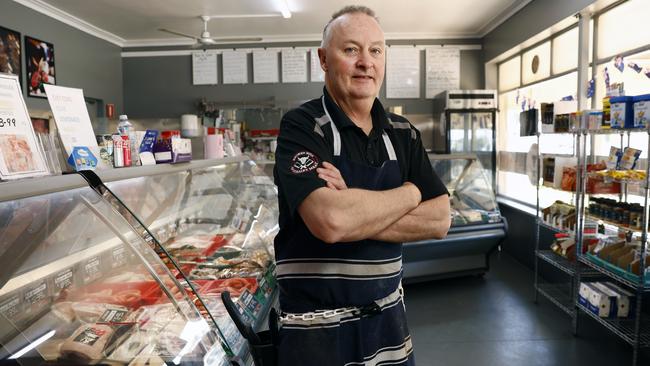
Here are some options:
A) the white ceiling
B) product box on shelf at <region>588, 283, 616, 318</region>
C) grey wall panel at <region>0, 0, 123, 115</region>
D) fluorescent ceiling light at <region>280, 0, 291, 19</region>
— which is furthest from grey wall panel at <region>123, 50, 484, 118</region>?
product box on shelf at <region>588, 283, 616, 318</region>

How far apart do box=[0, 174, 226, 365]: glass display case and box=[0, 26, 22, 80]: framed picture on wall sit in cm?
518

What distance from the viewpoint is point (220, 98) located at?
8234mm

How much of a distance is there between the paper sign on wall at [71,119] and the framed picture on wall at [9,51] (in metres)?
4.81

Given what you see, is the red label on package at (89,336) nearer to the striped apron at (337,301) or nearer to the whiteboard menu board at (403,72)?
the striped apron at (337,301)

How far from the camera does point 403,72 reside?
812cm

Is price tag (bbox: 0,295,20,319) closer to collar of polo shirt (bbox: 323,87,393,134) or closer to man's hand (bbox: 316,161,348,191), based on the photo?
man's hand (bbox: 316,161,348,191)

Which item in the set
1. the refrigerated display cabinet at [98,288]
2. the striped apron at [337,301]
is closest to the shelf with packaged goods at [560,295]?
the refrigerated display cabinet at [98,288]

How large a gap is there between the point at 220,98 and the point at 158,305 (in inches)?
281

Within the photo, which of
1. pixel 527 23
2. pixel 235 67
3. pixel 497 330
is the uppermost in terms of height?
pixel 527 23

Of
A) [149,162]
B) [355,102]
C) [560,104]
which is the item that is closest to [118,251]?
[149,162]

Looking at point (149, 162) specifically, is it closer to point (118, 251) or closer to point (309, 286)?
point (118, 251)

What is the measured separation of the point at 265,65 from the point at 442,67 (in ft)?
9.74

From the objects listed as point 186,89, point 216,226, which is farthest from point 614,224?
point 186,89

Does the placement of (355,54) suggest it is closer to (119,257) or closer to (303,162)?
(303,162)
